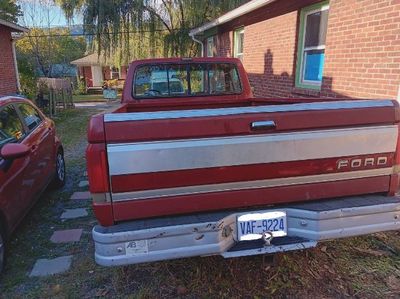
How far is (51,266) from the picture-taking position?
334 cm

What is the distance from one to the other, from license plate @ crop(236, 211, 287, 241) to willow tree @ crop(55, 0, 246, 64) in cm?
1497

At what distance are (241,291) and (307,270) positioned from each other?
0.69 meters

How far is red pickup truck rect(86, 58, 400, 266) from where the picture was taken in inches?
86.8

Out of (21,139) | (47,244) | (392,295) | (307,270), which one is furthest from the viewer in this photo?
(21,139)

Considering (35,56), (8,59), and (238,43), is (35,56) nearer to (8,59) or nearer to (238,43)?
(8,59)

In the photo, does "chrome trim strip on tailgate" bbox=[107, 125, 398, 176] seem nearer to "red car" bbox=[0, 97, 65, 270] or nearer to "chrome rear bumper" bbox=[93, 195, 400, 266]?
"chrome rear bumper" bbox=[93, 195, 400, 266]

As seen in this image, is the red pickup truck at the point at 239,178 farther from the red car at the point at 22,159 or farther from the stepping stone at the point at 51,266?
the red car at the point at 22,159

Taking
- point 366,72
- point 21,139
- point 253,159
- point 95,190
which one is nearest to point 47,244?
point 21,139

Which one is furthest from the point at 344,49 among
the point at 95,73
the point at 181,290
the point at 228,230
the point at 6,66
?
the point at 95,73

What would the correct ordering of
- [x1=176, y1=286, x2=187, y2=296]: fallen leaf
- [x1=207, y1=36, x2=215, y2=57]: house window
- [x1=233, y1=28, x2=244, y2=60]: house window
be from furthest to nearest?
[x1=207, y1=36, x2=215, y2=57]: house window → [x1=233, y1=28, x2=244, y2=60]: house window → [x1=176, y1=286, x2=187, y2=296]: fallen leaf

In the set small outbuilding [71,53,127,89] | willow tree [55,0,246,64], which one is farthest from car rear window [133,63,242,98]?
small outbuilding [71,53,127,89]

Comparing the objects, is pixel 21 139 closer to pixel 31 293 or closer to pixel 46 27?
pixel 31 293

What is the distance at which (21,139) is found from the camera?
4035mm

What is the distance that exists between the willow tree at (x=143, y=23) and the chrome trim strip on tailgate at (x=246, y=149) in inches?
576
